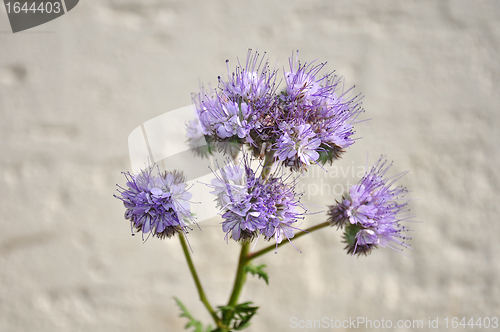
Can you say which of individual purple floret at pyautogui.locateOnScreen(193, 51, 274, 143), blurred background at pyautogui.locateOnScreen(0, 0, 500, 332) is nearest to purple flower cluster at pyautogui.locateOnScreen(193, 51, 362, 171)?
individual purple floret at pyautogui.locateOnScreen(193, 51, 274, 143)

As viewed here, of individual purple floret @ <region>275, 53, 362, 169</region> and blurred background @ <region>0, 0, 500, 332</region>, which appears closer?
individual purple floret @ <region>275, 53, 362, 169</region>

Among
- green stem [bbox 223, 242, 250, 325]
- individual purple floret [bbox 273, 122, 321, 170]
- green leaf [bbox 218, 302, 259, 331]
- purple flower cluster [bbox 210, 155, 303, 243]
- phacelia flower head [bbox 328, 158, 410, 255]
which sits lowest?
green leaf [bbox 218, 302, 259, 331]

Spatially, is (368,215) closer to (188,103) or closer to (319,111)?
(319,111)

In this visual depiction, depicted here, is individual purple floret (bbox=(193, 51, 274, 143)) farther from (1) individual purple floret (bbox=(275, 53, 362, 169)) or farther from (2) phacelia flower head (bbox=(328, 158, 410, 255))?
(2) phacelia flower head (bbox=(328, 158, 410, 255))

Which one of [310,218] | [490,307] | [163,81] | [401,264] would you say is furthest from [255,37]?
[490,307]

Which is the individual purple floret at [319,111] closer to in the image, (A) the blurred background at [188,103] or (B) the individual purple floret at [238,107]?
(B) the individual purple floret at [238,107]

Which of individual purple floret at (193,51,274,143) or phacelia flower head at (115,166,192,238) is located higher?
individual purple floret at (193,51,274,143)
